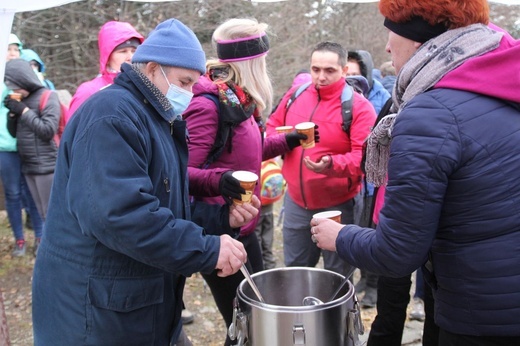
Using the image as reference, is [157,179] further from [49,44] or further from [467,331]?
[49,44]

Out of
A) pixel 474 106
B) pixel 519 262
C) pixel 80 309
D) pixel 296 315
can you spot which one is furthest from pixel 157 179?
pixel 519 262

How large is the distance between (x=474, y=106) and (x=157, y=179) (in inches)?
41.0

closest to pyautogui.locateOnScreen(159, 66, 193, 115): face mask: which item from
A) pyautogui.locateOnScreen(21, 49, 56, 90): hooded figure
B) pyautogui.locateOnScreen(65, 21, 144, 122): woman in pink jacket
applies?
pyautogui.locateOnScreen(65, 21, 144, 122): woman in pink jacket

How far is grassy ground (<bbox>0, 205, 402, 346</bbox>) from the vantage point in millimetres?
4031

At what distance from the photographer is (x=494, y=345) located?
5.91 ft

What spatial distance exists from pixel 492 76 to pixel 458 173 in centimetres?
33

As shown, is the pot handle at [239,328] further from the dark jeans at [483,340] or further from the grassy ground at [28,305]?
the grassy ground at [28,305]

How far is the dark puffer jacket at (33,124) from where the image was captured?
5.04 meters

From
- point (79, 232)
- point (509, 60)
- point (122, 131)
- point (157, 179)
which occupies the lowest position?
point (79, 232)

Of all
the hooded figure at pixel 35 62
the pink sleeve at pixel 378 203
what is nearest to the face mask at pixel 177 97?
the pink sleeve at pixel 378 203

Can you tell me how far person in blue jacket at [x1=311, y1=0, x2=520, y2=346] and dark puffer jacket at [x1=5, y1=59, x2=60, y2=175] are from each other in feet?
13.2

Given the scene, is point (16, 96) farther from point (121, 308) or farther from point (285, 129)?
point (121, 308)

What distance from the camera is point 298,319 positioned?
1909 millimetres

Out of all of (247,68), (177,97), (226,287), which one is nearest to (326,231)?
(177,97)
